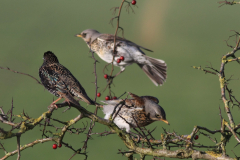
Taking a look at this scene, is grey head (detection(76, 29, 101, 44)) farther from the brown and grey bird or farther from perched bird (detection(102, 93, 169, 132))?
perched bird (detection(102, 93, 169, 132))

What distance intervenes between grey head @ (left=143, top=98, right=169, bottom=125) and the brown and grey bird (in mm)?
1327

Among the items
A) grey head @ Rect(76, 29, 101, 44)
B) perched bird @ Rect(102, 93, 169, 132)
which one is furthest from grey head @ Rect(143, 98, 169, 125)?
grey head @ Rect(76, 29, 101, 44)

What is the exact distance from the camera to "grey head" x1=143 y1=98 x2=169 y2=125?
3.77 meters

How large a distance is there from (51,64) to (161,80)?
2.13 meters

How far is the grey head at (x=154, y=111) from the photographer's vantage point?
3.77 m

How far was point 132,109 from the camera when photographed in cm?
415

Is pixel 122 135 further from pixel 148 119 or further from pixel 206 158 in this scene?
pixel 148 119

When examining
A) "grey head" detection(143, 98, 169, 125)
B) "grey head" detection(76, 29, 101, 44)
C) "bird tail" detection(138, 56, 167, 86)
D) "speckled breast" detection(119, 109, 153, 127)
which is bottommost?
"speckled breast" detection(119, 109, 153, 127)

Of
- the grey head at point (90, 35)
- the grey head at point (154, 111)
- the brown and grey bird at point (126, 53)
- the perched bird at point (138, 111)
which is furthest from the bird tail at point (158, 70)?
the grey head at point (154, 111)

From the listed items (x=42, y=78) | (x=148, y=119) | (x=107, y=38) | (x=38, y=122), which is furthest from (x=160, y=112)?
(x=107, y=38)

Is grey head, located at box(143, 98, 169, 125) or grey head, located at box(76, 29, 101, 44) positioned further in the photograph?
grey head, located at box(76, 29, 101, 44)

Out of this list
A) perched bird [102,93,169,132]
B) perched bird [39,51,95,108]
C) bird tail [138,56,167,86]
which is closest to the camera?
perched bird [39,51,95,108]

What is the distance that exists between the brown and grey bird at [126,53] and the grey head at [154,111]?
1.33m

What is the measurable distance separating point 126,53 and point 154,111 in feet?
5.77
